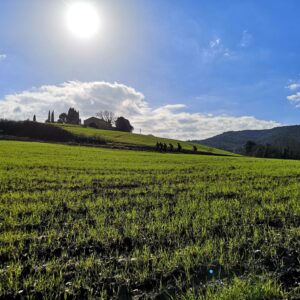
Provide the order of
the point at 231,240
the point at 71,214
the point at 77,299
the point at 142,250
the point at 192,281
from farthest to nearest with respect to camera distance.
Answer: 1. the point at 71,214
2. the point at 231,240
3. the point at 142,250
4. the point at 192,281
5. the point at 77,299

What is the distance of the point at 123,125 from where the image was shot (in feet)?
546

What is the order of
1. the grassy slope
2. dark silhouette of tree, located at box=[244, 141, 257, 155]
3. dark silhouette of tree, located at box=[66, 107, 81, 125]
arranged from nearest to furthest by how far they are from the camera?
1. the grassy slope
2. dark silhouette of tree, located at box=[244, 141, 257, 155]
3. dark silhouette of tree, located at box=[66, 107, 81, 125]

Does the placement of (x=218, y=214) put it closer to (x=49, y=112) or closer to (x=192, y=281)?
(x=192, y=281)

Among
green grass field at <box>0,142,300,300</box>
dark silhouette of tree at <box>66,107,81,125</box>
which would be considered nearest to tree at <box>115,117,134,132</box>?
dark silhouette of tree at <box>66,107,81,125</box>

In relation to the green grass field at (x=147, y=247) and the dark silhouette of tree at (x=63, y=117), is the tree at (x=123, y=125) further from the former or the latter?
the green grass field at (x=147, y=247)

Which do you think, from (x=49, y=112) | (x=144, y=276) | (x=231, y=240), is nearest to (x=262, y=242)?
(x=231, y=240)

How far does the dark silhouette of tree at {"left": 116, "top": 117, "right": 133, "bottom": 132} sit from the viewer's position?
166350mm

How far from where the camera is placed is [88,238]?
748cm

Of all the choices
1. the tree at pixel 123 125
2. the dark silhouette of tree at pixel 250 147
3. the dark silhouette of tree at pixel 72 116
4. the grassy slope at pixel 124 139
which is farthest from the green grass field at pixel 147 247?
the dark silhouette of tree at pixel 72 116

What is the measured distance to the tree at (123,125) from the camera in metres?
166

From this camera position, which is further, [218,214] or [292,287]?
[218,214]

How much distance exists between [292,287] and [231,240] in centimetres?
227

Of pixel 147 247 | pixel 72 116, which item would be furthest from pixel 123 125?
pixel 147 247

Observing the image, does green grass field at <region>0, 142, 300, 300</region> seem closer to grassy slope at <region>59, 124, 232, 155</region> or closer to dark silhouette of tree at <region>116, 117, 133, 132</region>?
grassy slope at <region>59, 124, 232, 155</region>
